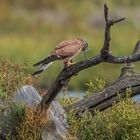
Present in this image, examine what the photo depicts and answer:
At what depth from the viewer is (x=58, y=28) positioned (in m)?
19.2

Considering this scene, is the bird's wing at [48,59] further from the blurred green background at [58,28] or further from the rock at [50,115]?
the blurred green background at [58,28]

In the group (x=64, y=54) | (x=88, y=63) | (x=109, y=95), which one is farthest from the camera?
(x=109, y=95)

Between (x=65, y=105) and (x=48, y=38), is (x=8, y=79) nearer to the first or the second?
(x=65, y=105)

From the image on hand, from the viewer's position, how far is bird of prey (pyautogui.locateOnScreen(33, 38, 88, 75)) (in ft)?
26.0

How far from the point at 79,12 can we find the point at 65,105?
1180 cm

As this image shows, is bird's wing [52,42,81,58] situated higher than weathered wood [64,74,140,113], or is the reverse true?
bird's wing [52,42,81,58]

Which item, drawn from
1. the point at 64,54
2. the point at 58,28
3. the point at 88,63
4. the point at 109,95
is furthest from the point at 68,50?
the point at 58,28

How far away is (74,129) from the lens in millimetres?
8180

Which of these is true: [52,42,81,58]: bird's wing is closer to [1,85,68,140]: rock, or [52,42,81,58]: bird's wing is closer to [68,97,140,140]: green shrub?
[1,85,68,140]: rock

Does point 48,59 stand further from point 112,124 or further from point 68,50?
point 112,124

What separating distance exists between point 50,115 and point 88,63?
29.1 inches

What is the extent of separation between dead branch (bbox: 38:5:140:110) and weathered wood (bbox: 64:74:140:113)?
21.0 inches

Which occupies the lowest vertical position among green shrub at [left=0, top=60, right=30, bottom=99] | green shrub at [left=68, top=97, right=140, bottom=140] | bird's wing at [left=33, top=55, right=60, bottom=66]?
green shrub at [left=68, top=97, right=140, bottom=140]

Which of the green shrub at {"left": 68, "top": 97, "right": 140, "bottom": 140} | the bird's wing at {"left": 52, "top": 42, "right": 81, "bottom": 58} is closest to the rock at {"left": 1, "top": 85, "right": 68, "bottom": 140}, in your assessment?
the green shrub at {"left": 68, "top": 97, "right": 140, "bottom": 140}
